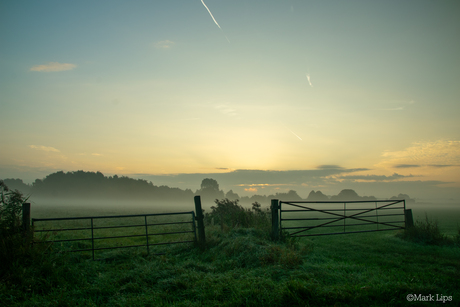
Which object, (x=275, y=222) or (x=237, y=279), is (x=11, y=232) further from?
(x=275, y=222)

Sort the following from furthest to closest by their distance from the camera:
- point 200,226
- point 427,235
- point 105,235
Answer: point 105,235 < point 427,235 < point 200,226

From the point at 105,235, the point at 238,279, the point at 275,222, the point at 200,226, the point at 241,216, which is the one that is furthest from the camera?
the point at 105,235

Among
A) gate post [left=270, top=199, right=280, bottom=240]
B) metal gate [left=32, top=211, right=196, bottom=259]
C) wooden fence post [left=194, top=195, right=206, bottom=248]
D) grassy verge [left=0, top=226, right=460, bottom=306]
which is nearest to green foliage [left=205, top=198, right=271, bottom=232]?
gate post [left=270, top=199, right=280, bottom=240]

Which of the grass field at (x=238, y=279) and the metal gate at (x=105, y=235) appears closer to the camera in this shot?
the grass field at (x=238, y=279)

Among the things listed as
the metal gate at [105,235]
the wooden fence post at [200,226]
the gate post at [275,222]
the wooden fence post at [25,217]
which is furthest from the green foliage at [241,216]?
the wooden fence post at [25,217]

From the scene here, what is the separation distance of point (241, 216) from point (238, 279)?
7.98m

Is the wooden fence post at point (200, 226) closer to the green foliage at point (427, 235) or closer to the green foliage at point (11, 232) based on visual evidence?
the green foliage at point (11, 232)

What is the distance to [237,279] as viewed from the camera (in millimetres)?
6094

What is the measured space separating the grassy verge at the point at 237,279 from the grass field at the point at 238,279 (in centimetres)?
2

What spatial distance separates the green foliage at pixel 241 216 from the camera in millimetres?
12983

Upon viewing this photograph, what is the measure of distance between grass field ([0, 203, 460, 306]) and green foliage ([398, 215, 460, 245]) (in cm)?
188

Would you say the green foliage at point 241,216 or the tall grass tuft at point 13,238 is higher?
the tall grass tuft at point 13,238

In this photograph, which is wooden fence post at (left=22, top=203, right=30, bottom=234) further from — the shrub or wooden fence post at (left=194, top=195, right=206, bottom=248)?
the shrub

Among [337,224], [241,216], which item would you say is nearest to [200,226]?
[241,216]
